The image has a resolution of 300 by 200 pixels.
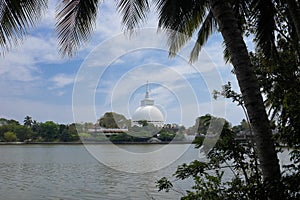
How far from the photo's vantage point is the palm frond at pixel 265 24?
524 cm

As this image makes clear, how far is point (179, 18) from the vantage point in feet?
17.4

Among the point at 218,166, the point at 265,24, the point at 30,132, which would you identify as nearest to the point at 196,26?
the point at 265,24

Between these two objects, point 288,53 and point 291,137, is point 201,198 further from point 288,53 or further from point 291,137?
point 288,53

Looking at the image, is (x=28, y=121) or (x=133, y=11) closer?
(x=133, y=11)

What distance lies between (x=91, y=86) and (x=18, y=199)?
679cm

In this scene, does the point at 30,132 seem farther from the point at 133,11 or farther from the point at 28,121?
the point at 133,11

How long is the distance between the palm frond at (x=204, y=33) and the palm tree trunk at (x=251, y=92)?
145 inches

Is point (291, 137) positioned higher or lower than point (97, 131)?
lower

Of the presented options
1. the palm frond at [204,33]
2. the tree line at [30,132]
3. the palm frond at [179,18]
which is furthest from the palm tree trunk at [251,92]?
the tree line at [30,132]

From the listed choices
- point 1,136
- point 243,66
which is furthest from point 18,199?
point 1,136

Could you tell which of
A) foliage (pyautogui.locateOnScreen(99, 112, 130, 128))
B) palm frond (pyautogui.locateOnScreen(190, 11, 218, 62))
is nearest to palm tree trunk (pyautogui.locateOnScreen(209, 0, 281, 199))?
palm frond (pyautogui.locateOnScreen(190, 11, 218, 62))

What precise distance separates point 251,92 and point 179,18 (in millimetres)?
2809

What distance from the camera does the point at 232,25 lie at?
2967mm

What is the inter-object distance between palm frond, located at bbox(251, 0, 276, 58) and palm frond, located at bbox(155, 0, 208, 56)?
33.6 inches
